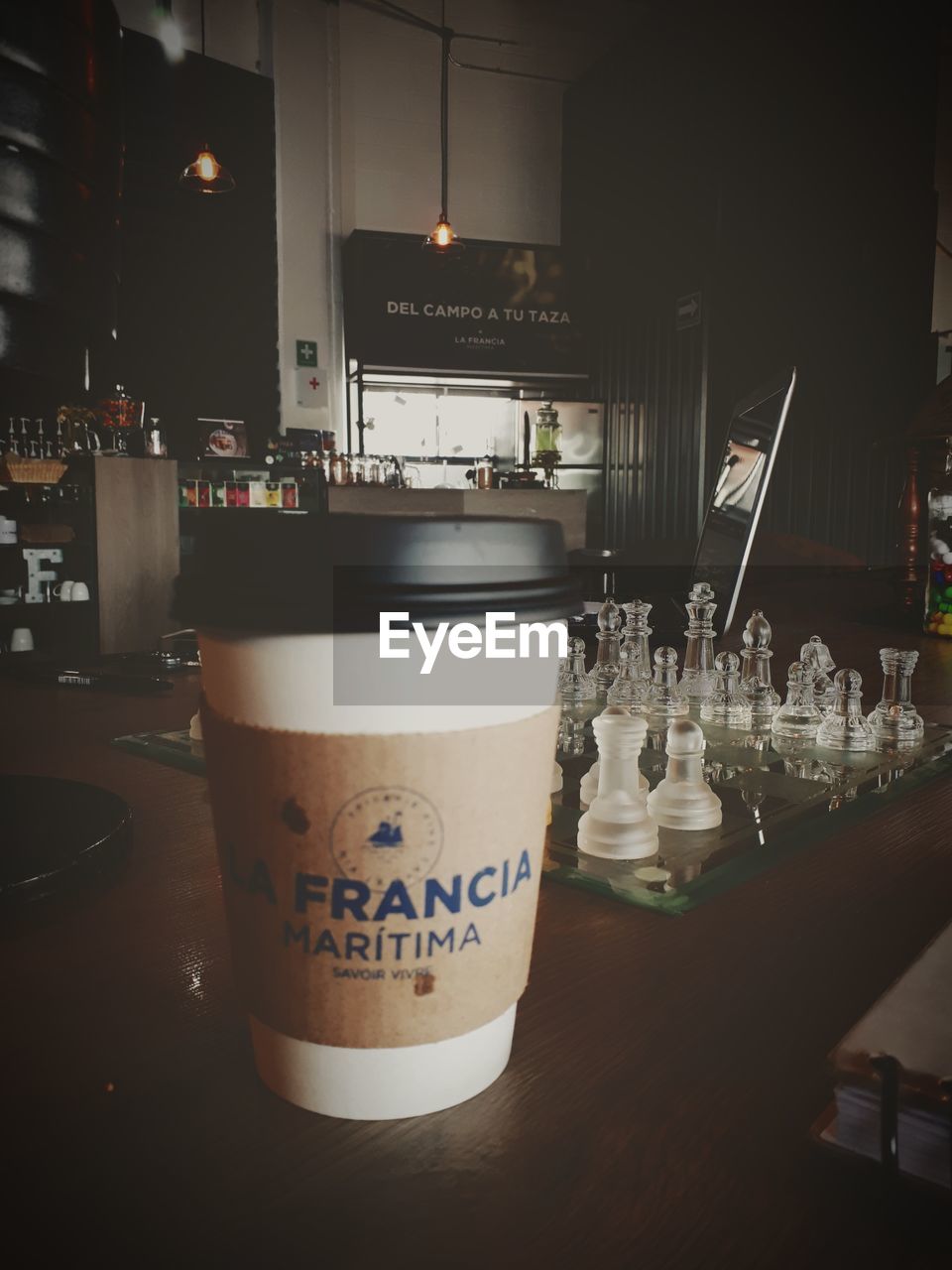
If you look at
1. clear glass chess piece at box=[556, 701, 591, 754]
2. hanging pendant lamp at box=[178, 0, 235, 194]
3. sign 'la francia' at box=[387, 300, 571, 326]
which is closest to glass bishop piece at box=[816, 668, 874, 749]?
clear glass chess piece at box=[556, 701, 591, 754]

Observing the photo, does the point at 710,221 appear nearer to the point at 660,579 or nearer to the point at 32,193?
the point at 660,579

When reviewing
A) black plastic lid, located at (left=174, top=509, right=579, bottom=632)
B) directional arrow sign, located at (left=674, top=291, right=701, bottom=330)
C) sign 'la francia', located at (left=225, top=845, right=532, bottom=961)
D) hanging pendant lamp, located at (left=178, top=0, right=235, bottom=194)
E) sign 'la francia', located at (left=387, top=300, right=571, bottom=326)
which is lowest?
sign 'la francia', located at (left=225, top=845, right=532, bottom=961)

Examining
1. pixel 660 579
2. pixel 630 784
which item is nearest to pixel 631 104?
pixel 660 579

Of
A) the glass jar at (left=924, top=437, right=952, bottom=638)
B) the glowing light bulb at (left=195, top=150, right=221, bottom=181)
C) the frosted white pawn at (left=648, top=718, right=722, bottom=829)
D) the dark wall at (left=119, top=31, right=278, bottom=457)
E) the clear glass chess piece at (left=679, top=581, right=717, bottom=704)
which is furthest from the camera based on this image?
the dark wall at (left=119, top=31, right=278, bottom=457)

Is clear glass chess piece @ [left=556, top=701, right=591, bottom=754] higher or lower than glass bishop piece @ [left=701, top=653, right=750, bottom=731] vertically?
lower

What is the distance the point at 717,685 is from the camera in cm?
106

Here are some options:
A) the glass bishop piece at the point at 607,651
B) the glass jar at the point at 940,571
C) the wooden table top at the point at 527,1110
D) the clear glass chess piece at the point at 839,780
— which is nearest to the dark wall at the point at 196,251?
the glass jar at the point at 940,571

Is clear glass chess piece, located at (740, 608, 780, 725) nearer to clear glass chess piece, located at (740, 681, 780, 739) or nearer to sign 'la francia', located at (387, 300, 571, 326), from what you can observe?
clear glass chess piece, located at (740, 681, 780, 739)

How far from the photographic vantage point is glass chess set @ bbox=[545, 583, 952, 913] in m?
0.61

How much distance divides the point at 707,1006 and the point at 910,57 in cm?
666

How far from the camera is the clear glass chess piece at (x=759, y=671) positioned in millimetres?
1030

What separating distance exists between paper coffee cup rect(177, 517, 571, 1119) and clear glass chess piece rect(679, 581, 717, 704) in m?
0.80

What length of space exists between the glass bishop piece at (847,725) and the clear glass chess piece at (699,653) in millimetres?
168

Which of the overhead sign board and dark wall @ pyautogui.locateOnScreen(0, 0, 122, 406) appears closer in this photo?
dark wall @ pyautogui.locateOnScreen(0, 0, 122, 406)
